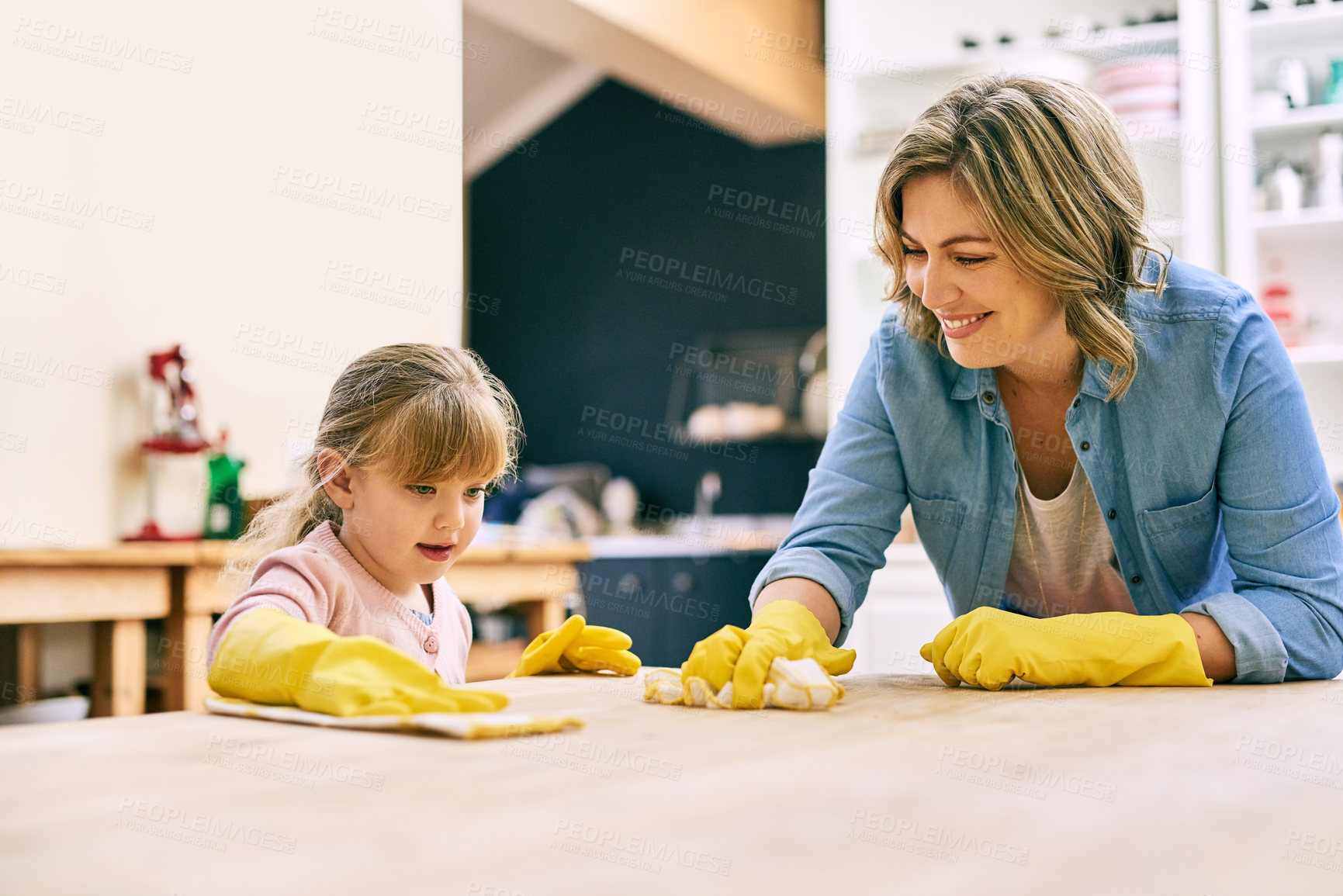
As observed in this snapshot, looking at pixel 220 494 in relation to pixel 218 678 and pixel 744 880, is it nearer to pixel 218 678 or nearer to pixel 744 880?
pixel 218 678

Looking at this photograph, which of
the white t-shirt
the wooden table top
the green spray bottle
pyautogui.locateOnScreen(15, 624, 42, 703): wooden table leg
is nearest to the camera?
the wooden table top

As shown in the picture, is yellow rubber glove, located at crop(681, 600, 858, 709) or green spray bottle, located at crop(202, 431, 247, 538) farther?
green spray bottle, located at crop(202, 431, 247, 538)

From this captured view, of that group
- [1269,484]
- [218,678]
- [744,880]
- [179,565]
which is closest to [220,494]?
[179,565]

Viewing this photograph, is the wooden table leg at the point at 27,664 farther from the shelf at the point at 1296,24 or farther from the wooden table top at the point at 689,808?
the shelf at the point at 1296,24

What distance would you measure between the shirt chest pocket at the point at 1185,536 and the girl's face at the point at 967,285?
201 mm

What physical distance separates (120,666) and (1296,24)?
10.1 feet

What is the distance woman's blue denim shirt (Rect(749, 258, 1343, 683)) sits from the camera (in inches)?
41.4

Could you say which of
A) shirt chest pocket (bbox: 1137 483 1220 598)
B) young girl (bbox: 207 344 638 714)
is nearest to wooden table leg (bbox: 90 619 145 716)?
young girl (bbox: 207 344 638 714)

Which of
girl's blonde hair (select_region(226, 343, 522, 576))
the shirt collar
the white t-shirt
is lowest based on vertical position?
the white t-shirt

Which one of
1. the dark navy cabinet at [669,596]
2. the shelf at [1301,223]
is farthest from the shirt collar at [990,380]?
the dark navy cabinet at [669,596]

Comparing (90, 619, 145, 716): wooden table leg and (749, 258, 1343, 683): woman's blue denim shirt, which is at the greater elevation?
(749, 258, 1343, 683): woman's blue denim shirt

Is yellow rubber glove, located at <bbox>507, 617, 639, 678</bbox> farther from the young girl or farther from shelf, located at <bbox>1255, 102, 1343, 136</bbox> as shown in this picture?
shelf, located at <bbox>1255, 102, 1343, 136</bbox>

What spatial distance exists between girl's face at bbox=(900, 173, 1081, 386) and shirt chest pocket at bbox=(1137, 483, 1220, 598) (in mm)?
201

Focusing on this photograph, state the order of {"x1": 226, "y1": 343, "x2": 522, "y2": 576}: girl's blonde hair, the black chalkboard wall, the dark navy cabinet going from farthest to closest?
the black chalkboard wall
the dark navy cabinet
{"x1": 226, "y1": 343, "x2": 522, "y2": 576}: girl's blonde hair
